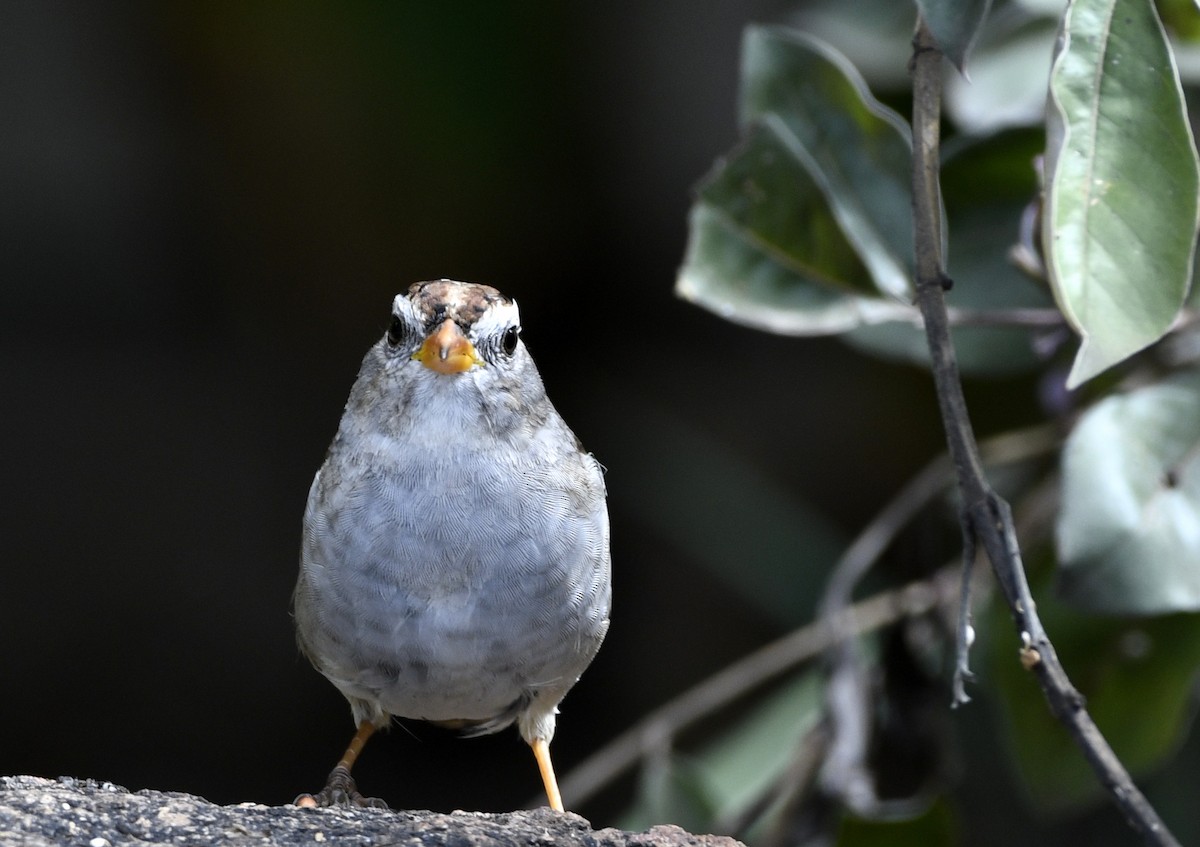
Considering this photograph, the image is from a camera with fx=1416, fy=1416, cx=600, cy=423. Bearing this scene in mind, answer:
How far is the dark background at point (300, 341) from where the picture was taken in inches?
291

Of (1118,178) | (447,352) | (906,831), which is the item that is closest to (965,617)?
(1118,178)

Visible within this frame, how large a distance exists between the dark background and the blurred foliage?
7.92 ft

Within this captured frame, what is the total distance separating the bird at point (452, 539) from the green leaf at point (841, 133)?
118 centimetres

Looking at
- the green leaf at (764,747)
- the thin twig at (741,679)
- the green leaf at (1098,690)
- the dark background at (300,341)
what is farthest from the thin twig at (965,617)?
the dark background at (300,341)

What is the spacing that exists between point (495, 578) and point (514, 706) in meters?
0.47

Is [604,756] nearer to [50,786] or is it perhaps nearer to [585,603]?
[585,603]

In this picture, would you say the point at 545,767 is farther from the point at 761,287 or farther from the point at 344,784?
the point at 761,287

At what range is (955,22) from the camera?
2.37 m

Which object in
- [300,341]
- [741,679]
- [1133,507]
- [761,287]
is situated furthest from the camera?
[300,341]

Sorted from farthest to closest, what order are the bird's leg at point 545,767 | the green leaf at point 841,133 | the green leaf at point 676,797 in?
the green leaf at point 676,797
the green leaf at point 841,133
the bird's leg at point 545,767

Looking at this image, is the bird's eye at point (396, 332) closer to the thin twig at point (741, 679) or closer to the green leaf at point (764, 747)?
the thin twig at point (741, 679)

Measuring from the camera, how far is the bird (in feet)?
10.7

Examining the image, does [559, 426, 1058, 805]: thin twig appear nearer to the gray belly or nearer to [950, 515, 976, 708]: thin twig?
the gray belly

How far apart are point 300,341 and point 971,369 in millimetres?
4208
